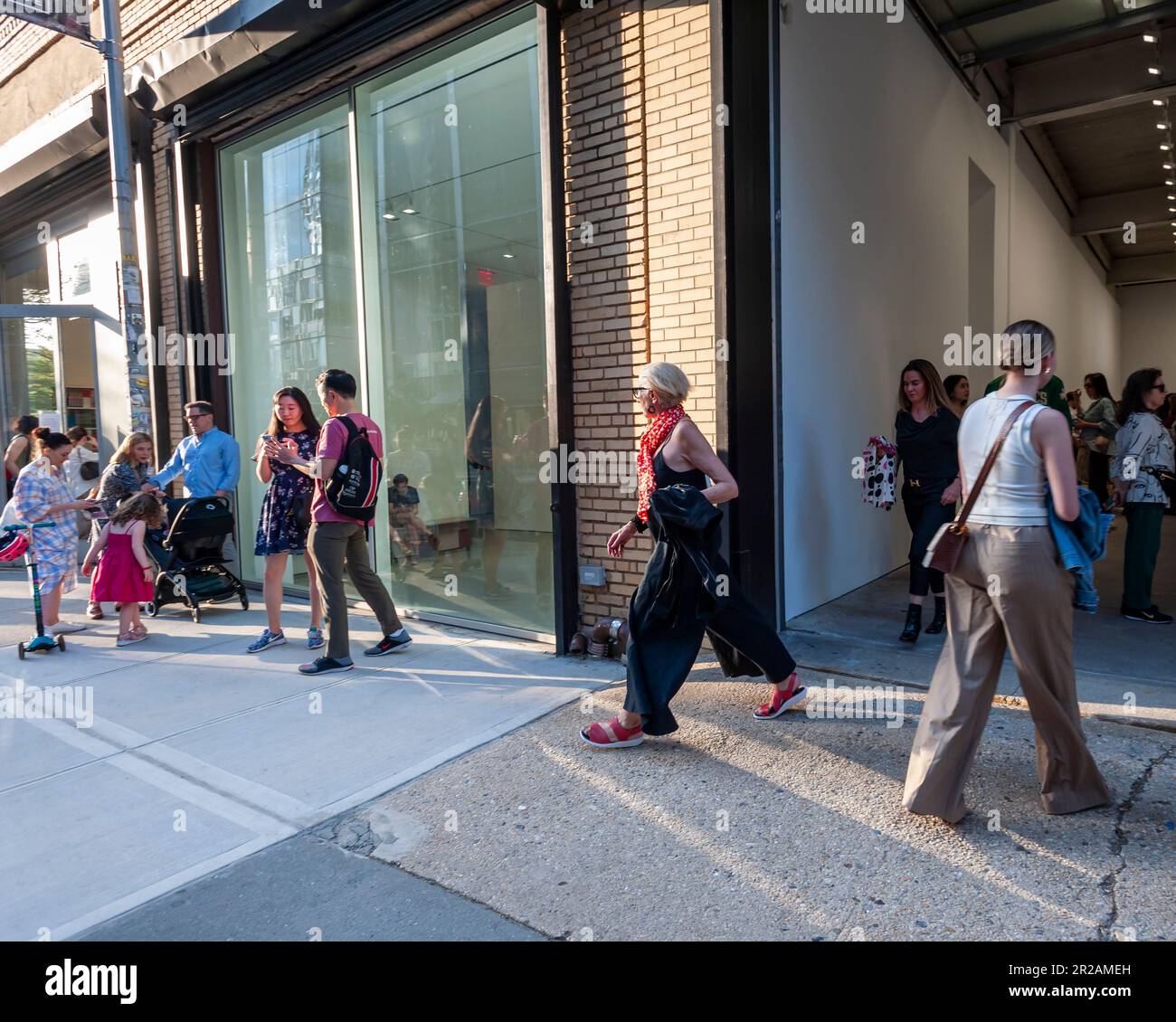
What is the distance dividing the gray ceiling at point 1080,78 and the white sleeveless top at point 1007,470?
7298mm

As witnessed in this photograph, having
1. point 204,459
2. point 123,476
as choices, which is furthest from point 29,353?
point 204,459

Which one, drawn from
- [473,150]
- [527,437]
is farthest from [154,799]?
[473,150]

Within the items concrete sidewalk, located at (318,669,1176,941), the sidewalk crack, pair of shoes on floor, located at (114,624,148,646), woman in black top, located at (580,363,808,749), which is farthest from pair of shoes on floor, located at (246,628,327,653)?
the sidewalk crack

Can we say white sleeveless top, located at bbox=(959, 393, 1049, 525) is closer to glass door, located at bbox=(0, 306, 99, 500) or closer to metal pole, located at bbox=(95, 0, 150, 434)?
metal pole, located at bbox=(95, 0, 150, 434)

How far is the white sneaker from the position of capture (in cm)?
715

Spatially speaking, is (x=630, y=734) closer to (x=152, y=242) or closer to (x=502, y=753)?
(x=502, y=753)

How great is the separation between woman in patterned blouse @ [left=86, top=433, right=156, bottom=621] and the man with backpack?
2.15 m

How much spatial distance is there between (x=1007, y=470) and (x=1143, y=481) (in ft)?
12.8

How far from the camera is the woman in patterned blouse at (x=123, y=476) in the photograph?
7.20m

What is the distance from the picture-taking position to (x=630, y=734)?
13.8ft

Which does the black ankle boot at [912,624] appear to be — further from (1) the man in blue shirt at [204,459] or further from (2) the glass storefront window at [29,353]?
(2) the glass storefront window at [29,353]

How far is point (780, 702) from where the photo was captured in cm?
451

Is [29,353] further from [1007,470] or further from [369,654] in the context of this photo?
[1007,470]

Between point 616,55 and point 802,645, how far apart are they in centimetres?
403
